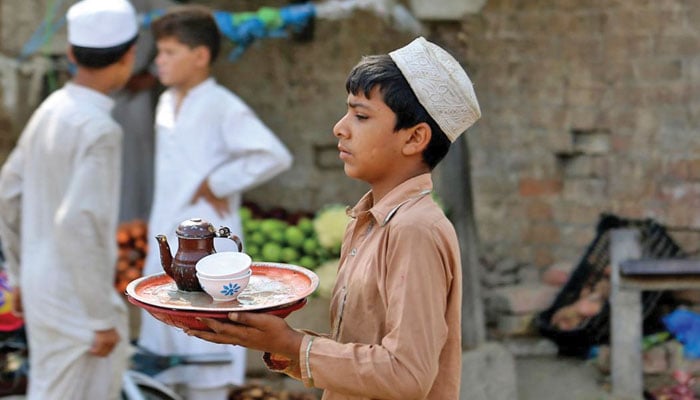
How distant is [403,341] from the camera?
1.99 metres

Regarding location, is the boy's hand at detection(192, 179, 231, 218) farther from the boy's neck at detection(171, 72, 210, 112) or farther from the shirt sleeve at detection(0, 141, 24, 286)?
the shirt sleeve at detection(0, 141, 24, 286)

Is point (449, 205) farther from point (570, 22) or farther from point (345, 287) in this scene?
point (345, 287)

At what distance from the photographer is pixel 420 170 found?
220 centimetres

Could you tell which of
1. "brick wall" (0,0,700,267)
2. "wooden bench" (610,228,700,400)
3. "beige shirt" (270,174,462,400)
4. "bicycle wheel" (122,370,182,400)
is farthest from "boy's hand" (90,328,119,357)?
"brick wall" (0,0,700,267)

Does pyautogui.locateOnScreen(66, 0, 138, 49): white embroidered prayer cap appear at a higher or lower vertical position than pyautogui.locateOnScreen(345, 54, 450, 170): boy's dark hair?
higher

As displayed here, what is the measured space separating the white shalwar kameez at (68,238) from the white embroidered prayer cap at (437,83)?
1.84 metres

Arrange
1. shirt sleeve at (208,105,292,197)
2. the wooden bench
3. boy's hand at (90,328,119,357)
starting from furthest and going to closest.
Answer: the wooden bench < shirt sleeve at (208,105,292,197) < boy's hand at (90,328,119,357)

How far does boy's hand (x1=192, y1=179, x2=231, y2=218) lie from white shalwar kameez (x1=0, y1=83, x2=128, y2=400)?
101cm

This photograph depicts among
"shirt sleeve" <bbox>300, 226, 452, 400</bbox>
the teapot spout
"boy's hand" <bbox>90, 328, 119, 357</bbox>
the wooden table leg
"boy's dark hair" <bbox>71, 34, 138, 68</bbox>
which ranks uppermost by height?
"boy's dark hair" <bbox>71, 34, 138, 68</bbox>

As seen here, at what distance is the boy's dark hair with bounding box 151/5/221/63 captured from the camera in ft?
15.9

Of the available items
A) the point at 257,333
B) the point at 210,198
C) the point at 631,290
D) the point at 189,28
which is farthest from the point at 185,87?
the point at 257,333

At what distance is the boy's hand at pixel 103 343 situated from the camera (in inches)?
149

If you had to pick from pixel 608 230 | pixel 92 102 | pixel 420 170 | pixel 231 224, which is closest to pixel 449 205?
pixel 608 230

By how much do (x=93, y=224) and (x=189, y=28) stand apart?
4.63ft
